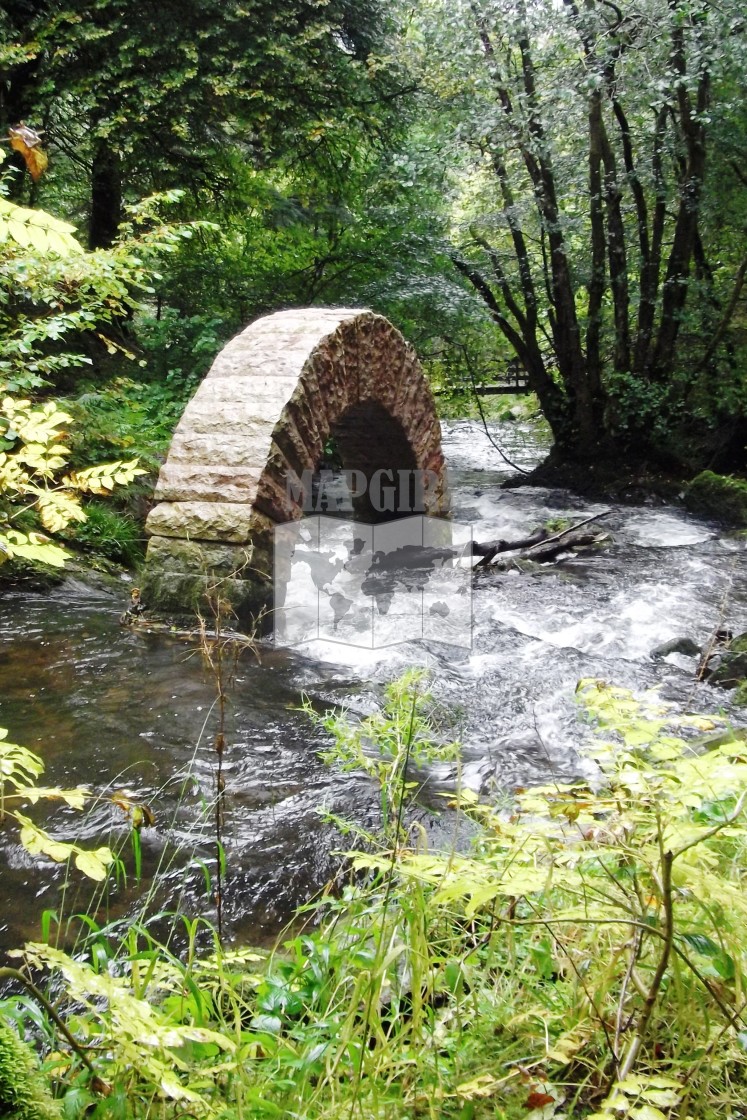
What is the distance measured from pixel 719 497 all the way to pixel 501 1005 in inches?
347

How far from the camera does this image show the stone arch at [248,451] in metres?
4.03

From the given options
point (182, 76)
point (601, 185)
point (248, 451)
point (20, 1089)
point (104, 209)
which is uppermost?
point (182, 76)

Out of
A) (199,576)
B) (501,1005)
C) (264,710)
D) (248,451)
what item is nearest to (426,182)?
(248,451)

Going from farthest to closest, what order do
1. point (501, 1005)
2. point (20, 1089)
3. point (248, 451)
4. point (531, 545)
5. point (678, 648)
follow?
1. point (531, 545)
2. point (678, 648)
3. point (248, 451)
4. point (501, 1005)
5. point (20, 1089)

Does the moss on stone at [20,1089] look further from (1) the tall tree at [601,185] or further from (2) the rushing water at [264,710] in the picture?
(1) the tall tree at [601,185]

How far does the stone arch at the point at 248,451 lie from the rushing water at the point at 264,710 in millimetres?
429

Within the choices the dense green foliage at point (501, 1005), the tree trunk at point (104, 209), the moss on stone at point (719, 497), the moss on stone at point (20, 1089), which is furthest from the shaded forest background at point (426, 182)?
the moss on stone at point (20, 1089)

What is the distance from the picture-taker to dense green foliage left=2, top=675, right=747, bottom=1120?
119cm

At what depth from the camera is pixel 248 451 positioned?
165 inches

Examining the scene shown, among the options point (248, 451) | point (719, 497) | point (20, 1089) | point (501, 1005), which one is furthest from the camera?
point (719, 497)

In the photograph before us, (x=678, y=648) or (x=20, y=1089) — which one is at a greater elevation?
(x=20, y=1089)

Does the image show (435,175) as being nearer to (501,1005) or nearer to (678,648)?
(678,648)

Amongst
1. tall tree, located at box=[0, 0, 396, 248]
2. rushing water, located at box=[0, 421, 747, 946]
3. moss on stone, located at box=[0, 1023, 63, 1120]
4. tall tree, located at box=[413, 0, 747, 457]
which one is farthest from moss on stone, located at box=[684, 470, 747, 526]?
moss on stone, located at box=[0, 1023, 63, 1120]

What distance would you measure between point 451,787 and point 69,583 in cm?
320
